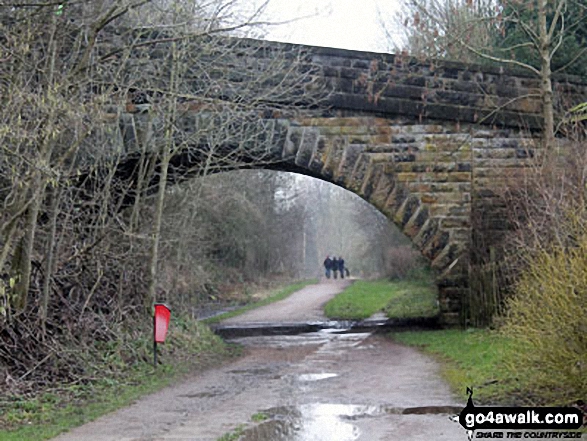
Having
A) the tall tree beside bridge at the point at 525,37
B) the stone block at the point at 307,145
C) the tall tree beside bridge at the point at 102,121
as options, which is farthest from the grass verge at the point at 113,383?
the tall tree beside bridge at the point at 525,37

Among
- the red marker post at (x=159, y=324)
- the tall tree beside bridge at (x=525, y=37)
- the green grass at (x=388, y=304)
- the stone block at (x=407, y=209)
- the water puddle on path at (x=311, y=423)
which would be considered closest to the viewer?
the water puddle on path at (x=311, y=423)

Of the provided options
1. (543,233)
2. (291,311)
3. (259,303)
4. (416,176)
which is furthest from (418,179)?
(259,303)

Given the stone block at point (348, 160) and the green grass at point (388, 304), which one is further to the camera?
the green grass at point (388, 304)

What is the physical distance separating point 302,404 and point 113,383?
2.67m

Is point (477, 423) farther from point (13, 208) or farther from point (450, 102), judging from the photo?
point (450, 102)

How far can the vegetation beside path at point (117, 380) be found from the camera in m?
7.74

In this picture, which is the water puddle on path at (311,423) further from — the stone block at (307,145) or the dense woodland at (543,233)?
the stone block at (307,145)

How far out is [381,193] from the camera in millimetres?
15031

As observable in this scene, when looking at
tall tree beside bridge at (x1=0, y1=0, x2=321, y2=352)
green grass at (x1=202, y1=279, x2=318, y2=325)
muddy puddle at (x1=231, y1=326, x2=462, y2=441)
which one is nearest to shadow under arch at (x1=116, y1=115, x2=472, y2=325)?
tall tree beside bridge at (x1=0, y1=0, x2=321, y2=352)

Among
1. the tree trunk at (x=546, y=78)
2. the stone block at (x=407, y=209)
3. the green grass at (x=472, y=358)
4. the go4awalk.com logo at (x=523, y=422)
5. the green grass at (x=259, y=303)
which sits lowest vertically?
the green grass at (x=259, y=303)

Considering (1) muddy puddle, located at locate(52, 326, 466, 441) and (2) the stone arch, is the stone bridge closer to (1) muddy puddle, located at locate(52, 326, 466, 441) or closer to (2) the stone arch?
(2) the stone arch

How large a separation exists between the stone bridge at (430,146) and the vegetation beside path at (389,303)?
171 inches

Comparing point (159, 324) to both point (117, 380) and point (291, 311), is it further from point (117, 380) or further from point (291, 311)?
point (291, 311)

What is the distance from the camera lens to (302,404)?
8.23m
